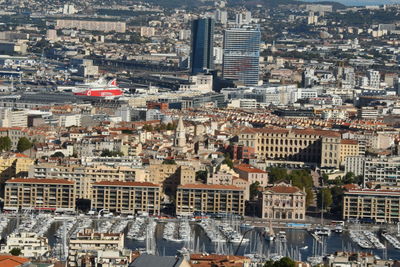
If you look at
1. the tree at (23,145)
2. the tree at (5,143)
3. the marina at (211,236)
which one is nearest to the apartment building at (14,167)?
the marina at (211,236)

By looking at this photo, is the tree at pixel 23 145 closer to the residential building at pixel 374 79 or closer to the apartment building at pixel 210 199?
the apartment building at pixel 210 199

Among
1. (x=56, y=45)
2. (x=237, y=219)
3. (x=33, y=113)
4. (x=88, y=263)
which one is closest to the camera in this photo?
(x=88, y=263)

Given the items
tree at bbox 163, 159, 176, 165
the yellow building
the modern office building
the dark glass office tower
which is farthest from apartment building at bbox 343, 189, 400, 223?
the dark glass office tower

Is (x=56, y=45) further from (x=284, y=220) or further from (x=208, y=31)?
(x=284, y=220)

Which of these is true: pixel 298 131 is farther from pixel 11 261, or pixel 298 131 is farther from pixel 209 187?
pixel 11 261

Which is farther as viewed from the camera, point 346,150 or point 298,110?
point 298,110

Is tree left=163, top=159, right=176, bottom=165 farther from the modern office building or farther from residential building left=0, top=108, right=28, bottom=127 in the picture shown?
the modern office building

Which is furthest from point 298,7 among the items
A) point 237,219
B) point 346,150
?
point 237,219

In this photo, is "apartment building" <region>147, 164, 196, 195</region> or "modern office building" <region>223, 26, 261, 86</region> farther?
"modern office building" <region>223, 26, 261, 86</region>
